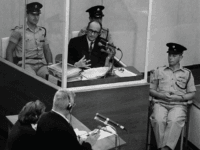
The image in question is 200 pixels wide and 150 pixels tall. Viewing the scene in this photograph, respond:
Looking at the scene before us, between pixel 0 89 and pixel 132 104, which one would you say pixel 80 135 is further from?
pixel 0 89

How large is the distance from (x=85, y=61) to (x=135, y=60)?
29.4 inches

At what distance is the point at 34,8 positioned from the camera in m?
5.23

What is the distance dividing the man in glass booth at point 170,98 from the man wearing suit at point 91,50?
32.2 inches

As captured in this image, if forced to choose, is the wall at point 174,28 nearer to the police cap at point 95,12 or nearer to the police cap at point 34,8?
the police cap at point 95,12

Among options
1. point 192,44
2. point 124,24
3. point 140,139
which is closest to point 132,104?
point 140,139

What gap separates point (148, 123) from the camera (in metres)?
5.58

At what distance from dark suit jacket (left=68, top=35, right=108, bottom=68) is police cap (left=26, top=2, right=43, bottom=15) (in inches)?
21.5

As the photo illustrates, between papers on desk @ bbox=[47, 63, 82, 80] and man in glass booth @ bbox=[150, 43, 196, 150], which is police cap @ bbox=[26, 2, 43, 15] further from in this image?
man in glass booth @ bbox=[150, 43, 196, 150]

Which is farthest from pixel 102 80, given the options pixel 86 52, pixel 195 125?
pixel 195 125

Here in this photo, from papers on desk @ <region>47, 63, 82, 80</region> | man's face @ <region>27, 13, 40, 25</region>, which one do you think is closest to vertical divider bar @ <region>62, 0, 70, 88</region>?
papers on desk @ <region>47, 63, 82, 80</region>

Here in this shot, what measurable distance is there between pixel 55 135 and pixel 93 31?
207 centimetres

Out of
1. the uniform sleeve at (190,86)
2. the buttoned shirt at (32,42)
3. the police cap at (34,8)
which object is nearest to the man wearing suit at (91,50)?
the buttoned shirt at (32,42)

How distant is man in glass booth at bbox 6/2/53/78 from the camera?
5.10 m

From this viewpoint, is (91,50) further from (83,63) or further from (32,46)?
(32,46)
